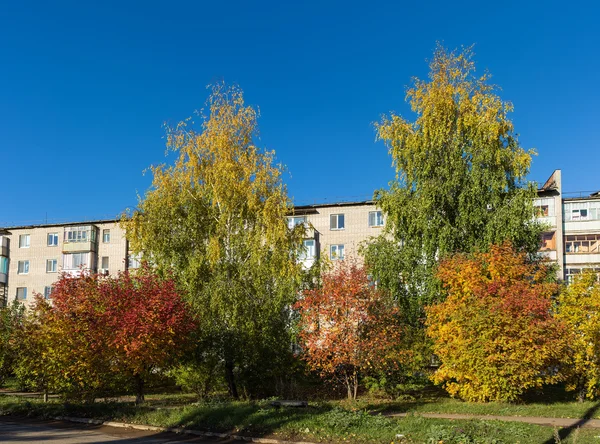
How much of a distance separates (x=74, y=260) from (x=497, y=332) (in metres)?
43.0

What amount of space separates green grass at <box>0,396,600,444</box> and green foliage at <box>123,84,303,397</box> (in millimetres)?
6973

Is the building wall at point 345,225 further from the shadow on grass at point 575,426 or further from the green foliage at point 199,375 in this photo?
the shadow on grass at point 575,426

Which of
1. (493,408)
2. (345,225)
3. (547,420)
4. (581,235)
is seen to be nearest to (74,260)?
(345,225)

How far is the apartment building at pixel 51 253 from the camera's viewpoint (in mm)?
52969

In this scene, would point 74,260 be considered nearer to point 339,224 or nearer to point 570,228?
point 339,224

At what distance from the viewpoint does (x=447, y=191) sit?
2827 centimetres

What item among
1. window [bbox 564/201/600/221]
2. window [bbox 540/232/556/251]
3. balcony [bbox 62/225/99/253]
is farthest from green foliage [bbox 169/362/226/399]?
window [bbox 564/201/600/221]

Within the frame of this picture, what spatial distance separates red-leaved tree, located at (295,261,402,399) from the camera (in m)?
23.6

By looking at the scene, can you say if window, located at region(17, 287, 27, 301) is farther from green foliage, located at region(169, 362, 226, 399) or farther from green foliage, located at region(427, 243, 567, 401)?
green foliage, located at region(427, 243, 567, 401)

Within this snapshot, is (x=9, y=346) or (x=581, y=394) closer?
(x=581, y=394)

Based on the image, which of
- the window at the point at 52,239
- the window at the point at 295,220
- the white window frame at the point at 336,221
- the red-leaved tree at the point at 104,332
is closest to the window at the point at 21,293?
the window at the point at 52,239

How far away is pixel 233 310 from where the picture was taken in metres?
27.2

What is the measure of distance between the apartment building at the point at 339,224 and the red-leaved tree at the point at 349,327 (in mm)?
21162

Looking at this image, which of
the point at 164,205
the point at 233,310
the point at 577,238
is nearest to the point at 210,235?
the point at 164,205
